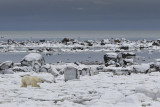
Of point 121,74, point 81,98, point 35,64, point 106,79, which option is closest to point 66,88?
point 81,98

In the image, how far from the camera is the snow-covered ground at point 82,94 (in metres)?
11.0

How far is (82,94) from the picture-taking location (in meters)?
13.2

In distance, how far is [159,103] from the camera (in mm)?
10977

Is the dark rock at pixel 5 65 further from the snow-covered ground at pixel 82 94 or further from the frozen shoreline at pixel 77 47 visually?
the frozen shoreline at pixel 77 47

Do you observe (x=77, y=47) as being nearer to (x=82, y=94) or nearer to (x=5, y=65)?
(x=5, y=65)

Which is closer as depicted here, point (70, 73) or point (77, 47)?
point (70, 73)

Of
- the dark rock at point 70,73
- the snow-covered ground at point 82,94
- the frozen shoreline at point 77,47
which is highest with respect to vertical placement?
the frozen shoreline at point 77,47

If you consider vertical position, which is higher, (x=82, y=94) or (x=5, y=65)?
(x=5, y=65)

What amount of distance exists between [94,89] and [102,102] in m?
3.27

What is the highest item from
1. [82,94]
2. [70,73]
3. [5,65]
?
[5,65]

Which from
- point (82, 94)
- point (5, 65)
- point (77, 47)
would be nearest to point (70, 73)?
point (82, 94)

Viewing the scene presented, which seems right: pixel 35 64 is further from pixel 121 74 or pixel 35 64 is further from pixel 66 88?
pixel 66 88

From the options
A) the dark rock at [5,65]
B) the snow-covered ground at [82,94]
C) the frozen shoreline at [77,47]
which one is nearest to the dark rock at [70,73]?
the snow-covered ground at [82,94]

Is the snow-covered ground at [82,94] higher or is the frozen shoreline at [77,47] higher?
the frozen shoreline at [77,47]
